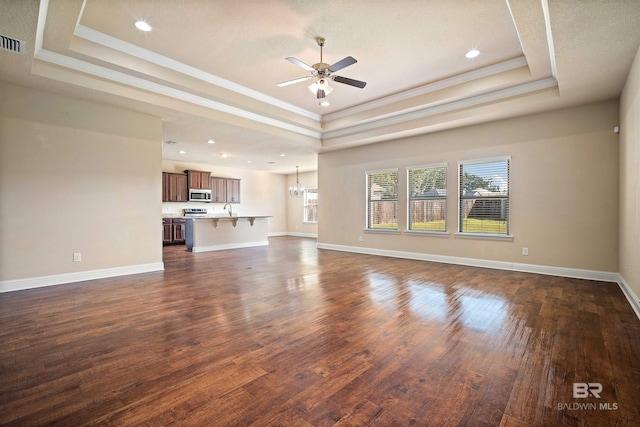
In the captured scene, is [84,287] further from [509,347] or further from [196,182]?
[196,182]

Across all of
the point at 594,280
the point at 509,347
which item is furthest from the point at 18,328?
the point at 594,280

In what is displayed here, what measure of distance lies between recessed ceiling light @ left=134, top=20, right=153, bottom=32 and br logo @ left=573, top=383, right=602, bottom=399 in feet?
16.9

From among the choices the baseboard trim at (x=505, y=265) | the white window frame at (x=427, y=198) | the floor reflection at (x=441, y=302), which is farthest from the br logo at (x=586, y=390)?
the white window frame at (x=427, y=198)

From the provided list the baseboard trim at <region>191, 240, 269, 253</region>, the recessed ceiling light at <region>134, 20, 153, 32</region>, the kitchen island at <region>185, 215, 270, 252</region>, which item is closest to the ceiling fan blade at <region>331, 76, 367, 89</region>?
the recessed ceiling light at <region>134, 20, 153, 32</region>

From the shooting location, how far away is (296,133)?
7.00 metres

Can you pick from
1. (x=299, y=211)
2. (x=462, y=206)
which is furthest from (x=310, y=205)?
(x=462, y=206)

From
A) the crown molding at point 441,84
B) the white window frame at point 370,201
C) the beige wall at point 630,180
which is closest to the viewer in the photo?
the beige wall at point 630,180

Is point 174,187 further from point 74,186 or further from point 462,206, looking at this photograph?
point 462,206

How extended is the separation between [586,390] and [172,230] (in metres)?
10.4

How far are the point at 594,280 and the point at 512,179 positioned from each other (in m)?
1.98

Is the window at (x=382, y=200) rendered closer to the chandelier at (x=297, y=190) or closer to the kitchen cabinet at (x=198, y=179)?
the chandelier at (x=297, y=190)

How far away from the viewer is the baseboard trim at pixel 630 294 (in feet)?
10.1

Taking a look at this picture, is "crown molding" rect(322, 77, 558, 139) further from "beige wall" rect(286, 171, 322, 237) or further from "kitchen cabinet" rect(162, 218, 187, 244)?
"kitchen cabinet" rect(162, 218, 187, 244)

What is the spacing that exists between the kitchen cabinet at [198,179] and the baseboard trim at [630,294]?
10788mm
